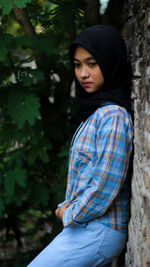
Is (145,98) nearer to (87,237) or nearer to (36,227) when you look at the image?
(87,237)

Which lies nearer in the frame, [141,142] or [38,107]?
[141,142]

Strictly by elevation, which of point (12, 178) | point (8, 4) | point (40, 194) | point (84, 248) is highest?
point (8, 4)

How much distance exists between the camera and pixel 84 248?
195 cm

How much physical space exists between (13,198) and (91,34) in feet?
7.65

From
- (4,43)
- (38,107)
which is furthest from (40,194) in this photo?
(4,43)

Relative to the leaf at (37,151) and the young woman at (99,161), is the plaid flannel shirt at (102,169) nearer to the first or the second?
the young woman at (99,161)

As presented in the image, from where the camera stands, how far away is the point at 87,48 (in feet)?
6.40

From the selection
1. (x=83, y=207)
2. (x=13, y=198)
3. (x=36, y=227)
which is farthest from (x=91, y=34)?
(x=36, y=227)

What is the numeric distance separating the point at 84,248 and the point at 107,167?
1.98 ft

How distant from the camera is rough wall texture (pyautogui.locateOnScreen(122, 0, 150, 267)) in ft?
4.83

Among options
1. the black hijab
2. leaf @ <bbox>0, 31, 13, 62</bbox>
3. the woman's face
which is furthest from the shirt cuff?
leaf @ <bbox>0, 31, 13, 62</bbox>

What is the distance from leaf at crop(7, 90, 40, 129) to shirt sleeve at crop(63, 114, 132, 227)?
3.36ft

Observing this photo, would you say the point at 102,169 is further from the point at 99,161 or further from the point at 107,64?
the point at 107,64

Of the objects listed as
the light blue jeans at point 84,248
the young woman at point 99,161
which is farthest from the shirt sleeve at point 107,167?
the light blue jeans at point 84,248
